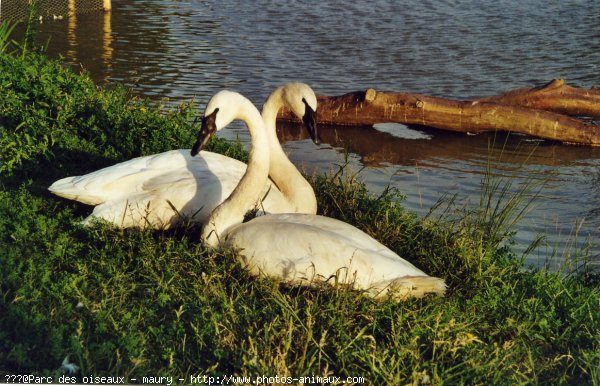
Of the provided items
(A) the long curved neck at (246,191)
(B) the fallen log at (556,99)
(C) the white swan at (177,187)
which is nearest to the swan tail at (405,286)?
(A) the long curved neck at (246,191)

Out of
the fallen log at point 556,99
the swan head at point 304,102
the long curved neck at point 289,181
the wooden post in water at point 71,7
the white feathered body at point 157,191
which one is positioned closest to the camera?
the white feathered body at point 157,191

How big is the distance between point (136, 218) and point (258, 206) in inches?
35.4

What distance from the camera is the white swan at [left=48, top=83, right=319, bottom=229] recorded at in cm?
629

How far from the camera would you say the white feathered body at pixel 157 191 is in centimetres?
625

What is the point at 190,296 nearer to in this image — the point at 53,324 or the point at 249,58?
the point at 53,324

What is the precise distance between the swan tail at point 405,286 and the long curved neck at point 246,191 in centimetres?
117

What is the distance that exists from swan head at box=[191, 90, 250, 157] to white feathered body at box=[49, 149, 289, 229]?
0.65 meters

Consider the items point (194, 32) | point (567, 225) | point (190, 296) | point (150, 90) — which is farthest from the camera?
point (194, 32)

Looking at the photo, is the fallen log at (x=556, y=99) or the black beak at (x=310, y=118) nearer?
the black beak at (x=310, y=118)

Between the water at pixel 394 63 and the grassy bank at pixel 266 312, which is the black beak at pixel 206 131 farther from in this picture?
the water at pixel 394 63

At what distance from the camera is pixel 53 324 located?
467 centimetres

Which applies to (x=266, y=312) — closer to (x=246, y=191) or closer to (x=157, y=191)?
(x=246, y=191)

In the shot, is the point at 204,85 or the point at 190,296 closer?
the point at 190,296

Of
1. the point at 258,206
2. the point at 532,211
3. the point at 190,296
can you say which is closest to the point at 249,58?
the point at 532,211
